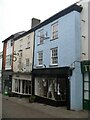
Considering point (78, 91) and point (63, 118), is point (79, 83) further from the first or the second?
point (63, 118)

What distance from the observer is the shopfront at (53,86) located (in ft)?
66.1

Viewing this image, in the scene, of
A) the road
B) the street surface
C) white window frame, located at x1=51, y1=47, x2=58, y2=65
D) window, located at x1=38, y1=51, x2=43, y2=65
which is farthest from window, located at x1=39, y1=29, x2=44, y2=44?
the road

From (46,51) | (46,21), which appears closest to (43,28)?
(46,21)

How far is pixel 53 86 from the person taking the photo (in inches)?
870

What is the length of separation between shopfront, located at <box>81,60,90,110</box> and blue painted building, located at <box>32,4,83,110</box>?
0.33 m

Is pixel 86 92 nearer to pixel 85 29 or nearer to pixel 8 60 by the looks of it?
pixel 85 29

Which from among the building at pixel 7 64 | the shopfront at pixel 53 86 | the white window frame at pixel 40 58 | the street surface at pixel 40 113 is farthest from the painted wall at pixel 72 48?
the building at pixel 7 64

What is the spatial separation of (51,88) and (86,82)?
469cm

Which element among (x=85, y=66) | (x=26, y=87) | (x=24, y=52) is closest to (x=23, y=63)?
(x=24, y=52)

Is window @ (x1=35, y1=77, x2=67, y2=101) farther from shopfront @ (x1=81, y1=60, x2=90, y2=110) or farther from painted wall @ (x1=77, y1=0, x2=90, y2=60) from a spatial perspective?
painted wall @ (x1=77, y1=0, x2=90, y2=60)

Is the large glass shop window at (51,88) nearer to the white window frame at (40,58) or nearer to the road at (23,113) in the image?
the white window frame at (40,58)

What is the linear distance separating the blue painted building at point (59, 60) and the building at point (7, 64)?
9674mm

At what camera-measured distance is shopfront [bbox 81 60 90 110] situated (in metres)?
18.2

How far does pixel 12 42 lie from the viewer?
3544 cm
